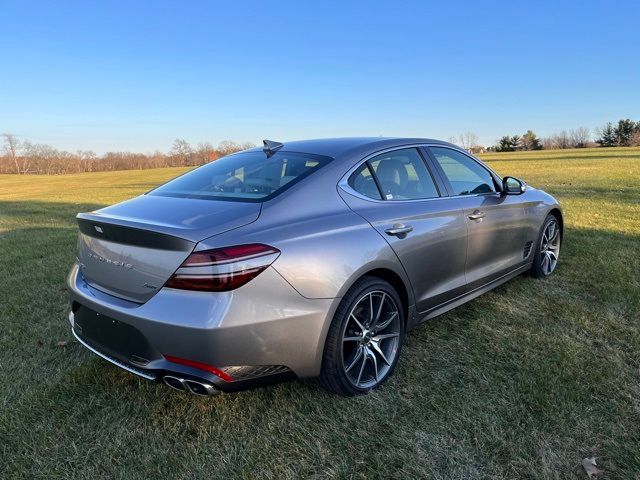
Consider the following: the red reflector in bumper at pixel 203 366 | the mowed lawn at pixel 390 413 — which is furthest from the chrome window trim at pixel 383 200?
the red reflector in bumper at pixel 203 366

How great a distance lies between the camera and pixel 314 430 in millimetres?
2479

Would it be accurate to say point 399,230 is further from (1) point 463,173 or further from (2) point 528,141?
(2) point 528,141

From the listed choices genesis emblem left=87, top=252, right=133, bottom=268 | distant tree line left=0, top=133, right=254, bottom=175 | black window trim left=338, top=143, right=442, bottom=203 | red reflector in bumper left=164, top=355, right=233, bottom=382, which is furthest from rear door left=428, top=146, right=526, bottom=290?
distant tree line left=0, top=133, right=254, bottom=175

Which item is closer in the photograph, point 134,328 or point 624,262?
point 134,328

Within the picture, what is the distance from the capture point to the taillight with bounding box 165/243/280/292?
2154 mm

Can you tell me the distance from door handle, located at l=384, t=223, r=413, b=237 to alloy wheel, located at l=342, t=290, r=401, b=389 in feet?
1.19

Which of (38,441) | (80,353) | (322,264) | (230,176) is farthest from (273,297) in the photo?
(80,353)

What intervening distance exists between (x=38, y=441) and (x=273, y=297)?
4.73 feet

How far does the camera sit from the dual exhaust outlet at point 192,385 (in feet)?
7.36

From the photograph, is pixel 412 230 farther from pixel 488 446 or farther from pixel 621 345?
pixel 621 345

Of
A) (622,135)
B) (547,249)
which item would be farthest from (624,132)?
(547,249)

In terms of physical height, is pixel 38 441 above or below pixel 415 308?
below

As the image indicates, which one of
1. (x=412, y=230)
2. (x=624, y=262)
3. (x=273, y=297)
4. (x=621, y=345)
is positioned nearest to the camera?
(x=273, y=297)

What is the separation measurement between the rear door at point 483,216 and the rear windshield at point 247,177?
119cm
